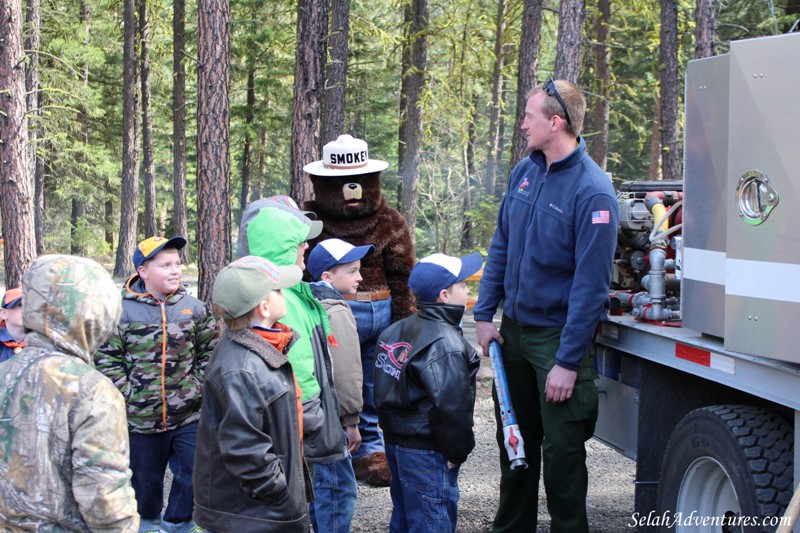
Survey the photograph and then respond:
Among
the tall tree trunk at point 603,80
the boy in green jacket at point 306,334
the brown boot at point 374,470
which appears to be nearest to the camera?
the boy in green jacket at point 306,334

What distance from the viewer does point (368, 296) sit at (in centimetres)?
588

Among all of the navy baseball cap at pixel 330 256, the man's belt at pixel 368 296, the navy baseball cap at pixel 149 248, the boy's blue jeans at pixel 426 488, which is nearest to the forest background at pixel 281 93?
the man's belt at pixel 368 296

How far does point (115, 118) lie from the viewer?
31062mm

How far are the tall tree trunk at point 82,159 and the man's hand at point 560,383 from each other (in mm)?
25886

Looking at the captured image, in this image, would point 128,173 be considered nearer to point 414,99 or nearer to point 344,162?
point 414,99

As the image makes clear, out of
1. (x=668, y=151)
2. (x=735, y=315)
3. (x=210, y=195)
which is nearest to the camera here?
(x=735, y=315)

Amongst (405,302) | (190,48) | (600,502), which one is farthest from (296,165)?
(190,48)

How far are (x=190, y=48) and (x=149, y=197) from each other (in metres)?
5.59

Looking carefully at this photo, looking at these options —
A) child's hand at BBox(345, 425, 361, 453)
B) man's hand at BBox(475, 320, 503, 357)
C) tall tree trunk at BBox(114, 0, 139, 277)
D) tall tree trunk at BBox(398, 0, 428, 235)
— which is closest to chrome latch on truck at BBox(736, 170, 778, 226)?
man's hand at BBox(475, 320, 503, 357)

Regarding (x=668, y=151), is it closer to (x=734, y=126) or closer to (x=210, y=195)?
(x=210, y=195)

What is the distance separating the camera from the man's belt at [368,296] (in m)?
5.84

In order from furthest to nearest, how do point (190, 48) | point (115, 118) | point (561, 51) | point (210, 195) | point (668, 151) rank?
point (115, 118) < point (190, 48) < point (668, 151) < point (561, 51) < point (210, 195)

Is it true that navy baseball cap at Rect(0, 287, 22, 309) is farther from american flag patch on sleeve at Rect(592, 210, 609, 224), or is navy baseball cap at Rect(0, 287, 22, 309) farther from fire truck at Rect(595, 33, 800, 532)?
fire truck at Rect(595, 33, 800, 532)

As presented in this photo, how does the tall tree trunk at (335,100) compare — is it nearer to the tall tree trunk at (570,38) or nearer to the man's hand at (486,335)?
the tall tree trunk at (570,38)
